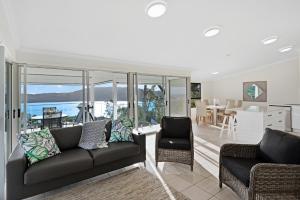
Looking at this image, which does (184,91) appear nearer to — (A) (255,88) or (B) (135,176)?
(A) (255,88)

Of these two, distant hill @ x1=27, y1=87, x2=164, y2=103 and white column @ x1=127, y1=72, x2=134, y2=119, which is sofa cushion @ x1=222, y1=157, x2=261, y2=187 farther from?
distant hill @ x1=27, y1=87, x2=164, y2=103

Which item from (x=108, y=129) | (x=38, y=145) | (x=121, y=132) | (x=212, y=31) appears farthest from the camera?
(x=212, y=31)

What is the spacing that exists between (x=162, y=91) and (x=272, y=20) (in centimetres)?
335

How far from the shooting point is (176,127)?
3344 mm

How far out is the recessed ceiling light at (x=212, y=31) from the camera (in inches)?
126

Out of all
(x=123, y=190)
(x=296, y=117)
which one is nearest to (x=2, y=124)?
(x=123, y=190)

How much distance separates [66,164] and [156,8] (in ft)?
7.83

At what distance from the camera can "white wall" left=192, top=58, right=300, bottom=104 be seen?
603 cm

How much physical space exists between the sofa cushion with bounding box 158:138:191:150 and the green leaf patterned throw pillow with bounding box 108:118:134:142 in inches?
21.0

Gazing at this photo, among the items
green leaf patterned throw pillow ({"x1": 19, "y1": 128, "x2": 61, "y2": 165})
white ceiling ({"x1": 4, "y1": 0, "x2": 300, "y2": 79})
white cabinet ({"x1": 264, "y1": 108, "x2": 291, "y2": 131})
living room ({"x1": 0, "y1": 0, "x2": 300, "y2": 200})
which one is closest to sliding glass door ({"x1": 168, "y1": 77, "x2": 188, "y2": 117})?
living room ({"x1": 0, "y1": 0, "x2": 300, "y2": 200})

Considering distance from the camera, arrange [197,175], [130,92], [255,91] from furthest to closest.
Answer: [255,91]
[130,92]
[197,175]

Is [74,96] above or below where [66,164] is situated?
above

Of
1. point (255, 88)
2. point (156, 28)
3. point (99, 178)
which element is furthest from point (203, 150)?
point (255, 88)

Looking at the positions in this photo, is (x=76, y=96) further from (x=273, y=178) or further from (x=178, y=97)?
(x=273, y=178)
